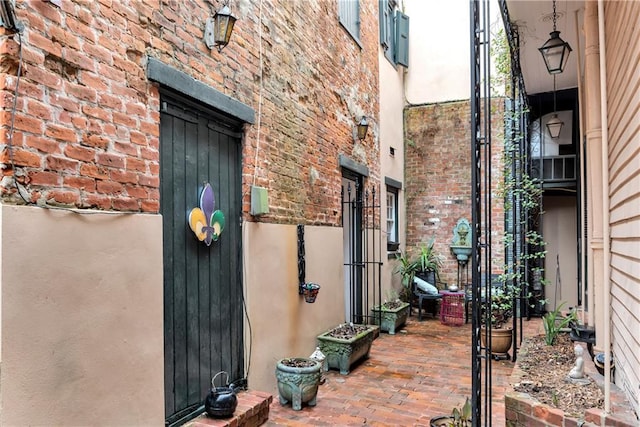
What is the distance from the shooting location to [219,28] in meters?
3.24

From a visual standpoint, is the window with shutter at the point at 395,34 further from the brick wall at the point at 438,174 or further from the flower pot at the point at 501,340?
the flower pot at the point at 501,340

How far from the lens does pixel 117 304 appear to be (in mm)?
2465

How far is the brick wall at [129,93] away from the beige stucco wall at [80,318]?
16 cm

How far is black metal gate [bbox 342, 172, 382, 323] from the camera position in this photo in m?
6.66

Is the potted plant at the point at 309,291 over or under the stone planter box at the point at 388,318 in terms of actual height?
over

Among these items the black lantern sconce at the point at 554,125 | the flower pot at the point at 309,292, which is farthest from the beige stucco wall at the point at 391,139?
the flower pot at the point at 309,292

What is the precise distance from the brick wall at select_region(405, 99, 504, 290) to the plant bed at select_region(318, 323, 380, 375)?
13.3ft

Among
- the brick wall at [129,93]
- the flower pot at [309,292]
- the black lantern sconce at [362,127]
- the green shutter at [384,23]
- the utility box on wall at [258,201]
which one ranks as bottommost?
the flower pot at [309,292]

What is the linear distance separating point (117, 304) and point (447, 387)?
3378mm

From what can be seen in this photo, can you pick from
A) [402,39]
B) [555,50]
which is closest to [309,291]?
[555,50]

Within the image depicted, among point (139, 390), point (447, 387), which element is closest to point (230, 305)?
point (139, 390)

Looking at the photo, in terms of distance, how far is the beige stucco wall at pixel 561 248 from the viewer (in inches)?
331

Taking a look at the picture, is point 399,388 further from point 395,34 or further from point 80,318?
point 395,34

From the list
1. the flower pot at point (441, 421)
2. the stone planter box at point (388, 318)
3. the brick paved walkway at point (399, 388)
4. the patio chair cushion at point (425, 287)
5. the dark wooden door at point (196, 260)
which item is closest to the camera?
the dark wooden door at point (196, 260)
